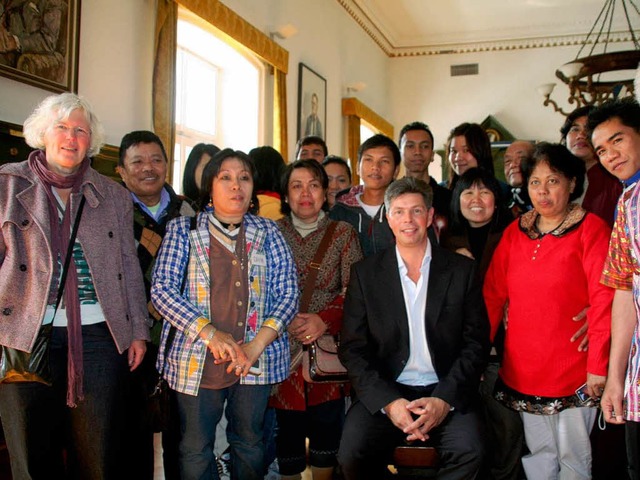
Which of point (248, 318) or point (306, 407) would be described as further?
point (306, 407)

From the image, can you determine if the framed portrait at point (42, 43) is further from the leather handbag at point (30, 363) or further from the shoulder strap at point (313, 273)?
the shoulder strap at point (313, 273)

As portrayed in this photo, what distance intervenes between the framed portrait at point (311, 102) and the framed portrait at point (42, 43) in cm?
375

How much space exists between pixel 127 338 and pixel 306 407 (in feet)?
3.20

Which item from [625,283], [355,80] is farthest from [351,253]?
[355,80]

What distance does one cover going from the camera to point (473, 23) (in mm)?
10062

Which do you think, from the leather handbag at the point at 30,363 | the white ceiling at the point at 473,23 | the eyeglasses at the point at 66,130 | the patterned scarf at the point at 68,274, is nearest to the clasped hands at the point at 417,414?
the patterned scarf at the point at 68,274

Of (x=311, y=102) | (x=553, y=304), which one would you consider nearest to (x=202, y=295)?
(x=553, y=304)

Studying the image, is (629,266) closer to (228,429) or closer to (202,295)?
(202,295)

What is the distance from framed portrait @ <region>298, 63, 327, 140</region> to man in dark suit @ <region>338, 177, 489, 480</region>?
4808 mm

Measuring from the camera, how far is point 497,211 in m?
2.93

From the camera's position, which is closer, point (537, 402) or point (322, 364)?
point (537, 402)

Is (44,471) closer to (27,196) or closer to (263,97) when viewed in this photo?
(27,196)

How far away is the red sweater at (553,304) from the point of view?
2314 mm

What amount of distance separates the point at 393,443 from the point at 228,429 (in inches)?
28.1
